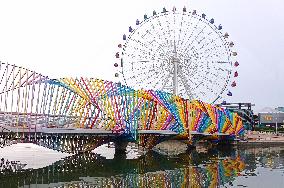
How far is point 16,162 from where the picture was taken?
41.7 metres

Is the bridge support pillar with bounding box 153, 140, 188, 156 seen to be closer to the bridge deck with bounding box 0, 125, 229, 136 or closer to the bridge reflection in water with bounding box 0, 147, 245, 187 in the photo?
the bridge deck with bounding box 0, 125, 229, 136

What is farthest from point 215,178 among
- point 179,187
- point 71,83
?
point 71,83

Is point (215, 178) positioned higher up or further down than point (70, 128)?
further down

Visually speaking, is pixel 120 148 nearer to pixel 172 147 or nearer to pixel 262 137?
pixel 172 147

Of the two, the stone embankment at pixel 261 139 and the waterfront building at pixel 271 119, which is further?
the waterfront building at pixel 271 119

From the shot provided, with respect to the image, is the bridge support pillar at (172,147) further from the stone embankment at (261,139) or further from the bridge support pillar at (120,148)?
the stone embankment at (261,139)

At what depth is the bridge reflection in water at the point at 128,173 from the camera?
97.8 feet

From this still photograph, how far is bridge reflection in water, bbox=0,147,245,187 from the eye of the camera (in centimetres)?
2980

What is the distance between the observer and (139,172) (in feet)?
118

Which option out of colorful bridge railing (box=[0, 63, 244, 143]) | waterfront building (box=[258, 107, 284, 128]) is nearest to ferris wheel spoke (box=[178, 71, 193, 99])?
colorful bridge railing (box=[0, 63, 244, 143])

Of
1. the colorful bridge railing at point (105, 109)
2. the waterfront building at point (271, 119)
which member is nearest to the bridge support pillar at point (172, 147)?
the colorful bridge railing at point (105, 109)

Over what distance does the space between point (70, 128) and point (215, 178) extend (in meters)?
14.7

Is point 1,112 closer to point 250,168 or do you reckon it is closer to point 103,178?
point 103,178

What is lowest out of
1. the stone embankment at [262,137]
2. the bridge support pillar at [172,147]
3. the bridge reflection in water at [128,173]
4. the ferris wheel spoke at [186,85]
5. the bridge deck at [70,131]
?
the bridge reflection in water at [128,173]
